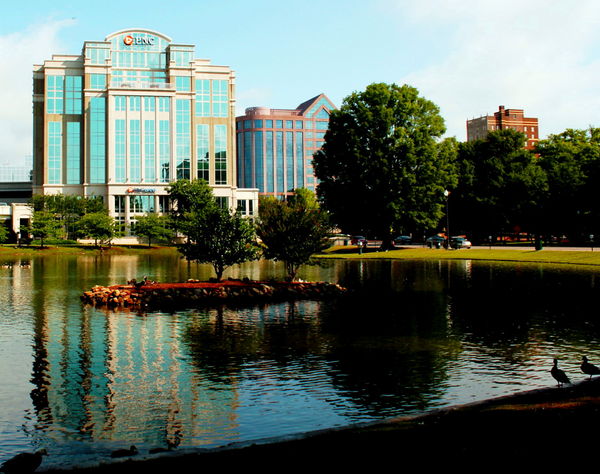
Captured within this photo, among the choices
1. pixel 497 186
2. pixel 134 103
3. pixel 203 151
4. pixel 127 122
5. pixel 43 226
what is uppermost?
pixel 134 103

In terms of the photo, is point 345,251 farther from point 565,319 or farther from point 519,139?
point 565,319

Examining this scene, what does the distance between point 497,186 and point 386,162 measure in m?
29.5

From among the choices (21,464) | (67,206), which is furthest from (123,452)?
(67,206)

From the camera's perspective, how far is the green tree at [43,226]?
86.9 meters

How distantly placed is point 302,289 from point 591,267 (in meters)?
27.0

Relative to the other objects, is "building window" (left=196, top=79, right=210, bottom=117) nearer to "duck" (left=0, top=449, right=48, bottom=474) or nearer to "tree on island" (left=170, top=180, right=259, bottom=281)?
"tree on island" (left=170, top=180, right=259, bottom=281)

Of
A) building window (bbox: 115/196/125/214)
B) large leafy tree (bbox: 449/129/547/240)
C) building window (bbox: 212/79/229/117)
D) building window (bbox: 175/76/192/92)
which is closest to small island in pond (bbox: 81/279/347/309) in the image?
large leafy tree (bbox: 449/129/547/240)

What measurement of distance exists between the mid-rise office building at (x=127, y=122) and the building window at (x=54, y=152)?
17cm

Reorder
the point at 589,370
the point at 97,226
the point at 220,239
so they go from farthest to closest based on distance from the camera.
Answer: the point at 97,226 → the point at 220,239 → the point at 589,370

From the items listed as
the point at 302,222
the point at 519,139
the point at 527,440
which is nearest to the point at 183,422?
the point at 527,440

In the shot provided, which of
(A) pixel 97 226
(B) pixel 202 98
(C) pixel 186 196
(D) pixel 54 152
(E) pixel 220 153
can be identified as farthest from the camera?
(E) pixel 220 153

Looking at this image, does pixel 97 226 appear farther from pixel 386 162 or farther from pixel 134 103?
pixel 386 162

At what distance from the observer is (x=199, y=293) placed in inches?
1173

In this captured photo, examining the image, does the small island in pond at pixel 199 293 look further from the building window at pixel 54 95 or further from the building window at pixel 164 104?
the building window at pixel 54 95
